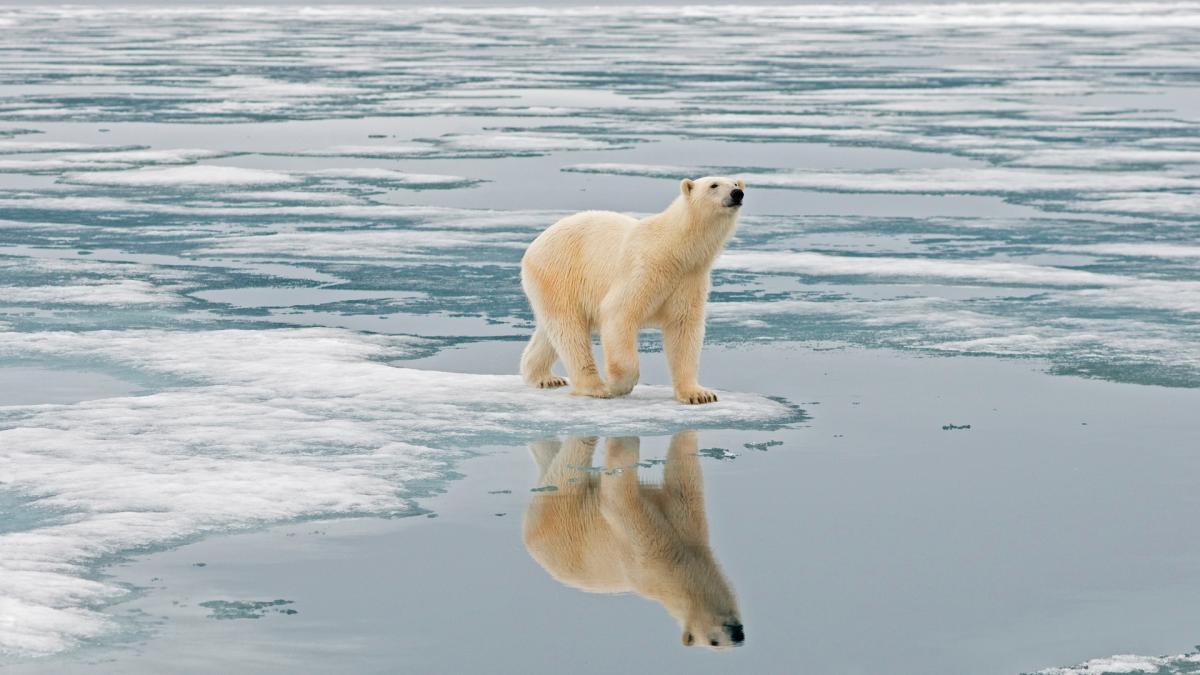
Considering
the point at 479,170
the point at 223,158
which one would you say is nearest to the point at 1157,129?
the point at 479,170

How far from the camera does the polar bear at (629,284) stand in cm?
629

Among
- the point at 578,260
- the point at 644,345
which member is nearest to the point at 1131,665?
the point at 578,260

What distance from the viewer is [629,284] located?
630 cm

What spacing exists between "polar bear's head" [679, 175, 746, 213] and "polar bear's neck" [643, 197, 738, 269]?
0.02 metres

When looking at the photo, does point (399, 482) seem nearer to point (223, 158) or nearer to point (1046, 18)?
point (223, 158)

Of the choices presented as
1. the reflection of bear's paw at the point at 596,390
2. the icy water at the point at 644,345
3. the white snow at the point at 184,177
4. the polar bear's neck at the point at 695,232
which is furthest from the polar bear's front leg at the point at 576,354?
the white snow at the point at 184,177

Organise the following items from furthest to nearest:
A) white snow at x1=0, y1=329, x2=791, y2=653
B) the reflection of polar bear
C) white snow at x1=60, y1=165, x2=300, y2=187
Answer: white snow at x1=60, y1=165, x2=300, y2=187 → white snow at x1=0, y1=329, x2=791, y2=653 → the reflection of polar bear

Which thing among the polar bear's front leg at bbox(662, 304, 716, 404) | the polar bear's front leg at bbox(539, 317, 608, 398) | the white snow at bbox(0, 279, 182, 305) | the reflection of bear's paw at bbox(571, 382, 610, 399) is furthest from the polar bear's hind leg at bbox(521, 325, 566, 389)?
the white snow at bbox(0, 279, 182, 305)

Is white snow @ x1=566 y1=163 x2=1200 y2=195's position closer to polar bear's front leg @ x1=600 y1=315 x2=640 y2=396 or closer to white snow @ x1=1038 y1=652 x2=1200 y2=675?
polar bear's front leg @ x1=600 y1=315 x2=640 y2=396

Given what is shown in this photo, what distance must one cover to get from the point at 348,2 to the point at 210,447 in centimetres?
6716

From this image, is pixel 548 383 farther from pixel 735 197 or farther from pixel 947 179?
pixel 947 179

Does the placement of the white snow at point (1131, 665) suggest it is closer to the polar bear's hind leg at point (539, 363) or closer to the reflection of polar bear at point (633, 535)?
the reflection of polar bear at point (633, 535)

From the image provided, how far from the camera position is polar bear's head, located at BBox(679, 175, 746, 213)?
20.2ft

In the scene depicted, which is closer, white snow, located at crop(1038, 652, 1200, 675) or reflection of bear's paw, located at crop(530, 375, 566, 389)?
white snow, located at crop(1038, 652, 1200, 675)
